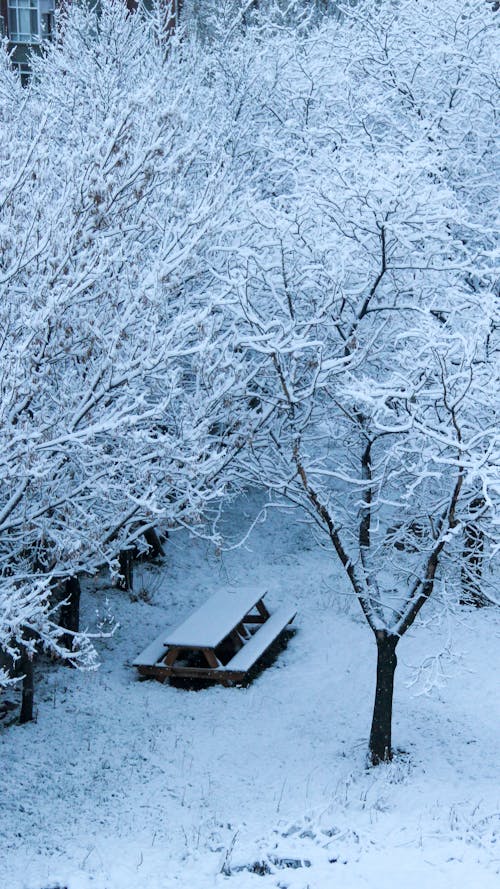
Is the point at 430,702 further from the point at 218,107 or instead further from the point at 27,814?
the point at 218,107

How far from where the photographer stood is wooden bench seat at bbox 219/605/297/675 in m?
12.6

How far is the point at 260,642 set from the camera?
1346cm

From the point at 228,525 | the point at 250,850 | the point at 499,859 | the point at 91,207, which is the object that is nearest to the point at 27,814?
the point at 250,850

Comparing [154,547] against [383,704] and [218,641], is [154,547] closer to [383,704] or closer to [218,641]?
[218,641]

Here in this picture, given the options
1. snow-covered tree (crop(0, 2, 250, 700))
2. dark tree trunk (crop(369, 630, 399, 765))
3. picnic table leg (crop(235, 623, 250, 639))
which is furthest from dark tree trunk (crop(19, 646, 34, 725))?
dark tree trunk (crop(369, 630, 399, 765))

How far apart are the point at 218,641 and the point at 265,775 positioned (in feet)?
8.28

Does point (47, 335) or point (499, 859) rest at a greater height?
point (47, 335)

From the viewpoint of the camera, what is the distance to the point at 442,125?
14734 mm

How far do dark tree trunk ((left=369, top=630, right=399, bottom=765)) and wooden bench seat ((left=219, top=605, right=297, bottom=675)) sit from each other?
8.41 feet

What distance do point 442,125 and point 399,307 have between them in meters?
5.90

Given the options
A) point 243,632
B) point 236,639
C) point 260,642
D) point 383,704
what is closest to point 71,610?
point 236,639

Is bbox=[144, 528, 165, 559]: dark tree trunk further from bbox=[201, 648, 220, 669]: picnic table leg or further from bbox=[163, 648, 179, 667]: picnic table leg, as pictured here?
bbox=[201, 648, 220, 669]: picnic table leg

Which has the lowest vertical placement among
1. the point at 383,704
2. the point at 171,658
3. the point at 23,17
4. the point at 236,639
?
the point at 236,639

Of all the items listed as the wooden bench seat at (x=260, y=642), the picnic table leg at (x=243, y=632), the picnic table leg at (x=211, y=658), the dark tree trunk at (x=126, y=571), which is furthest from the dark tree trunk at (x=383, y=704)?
the dark tree trunk at (x=126, y=571)
